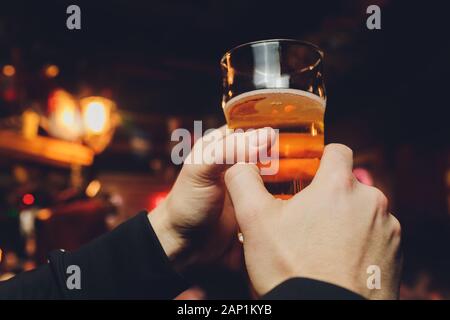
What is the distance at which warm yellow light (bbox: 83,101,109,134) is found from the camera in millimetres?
5219

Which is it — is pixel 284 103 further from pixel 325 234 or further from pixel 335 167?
pixel 325 234

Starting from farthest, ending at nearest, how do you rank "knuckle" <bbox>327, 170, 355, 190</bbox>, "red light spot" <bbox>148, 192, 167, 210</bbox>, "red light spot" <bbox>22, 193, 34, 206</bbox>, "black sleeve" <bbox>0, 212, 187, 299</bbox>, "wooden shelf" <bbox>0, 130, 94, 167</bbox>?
"red light spot" <bbox>148, 192, 167, 210</bbox> < "red light spot" <bbox>22, 193, 34, 206</bbox> < "wooden shelf" <bbox>0, 130, 94, 167</bbox> < "black sleeve" <bbox>0, 212, 187, 299</bbox> < "knuckle" <bbox>327, 170, 355, 190</bbox>

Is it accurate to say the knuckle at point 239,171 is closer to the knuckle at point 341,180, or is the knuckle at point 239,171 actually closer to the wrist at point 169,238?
the knuckle at point 341,180

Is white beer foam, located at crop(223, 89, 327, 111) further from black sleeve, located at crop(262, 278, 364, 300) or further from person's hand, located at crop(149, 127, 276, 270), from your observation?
black sleeve, located at crop(262, 278, 364, 300)

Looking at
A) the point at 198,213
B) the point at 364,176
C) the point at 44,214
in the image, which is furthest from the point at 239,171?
the point at 364,176

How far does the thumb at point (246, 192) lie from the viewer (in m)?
0.83

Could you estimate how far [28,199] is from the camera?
16.7 feet

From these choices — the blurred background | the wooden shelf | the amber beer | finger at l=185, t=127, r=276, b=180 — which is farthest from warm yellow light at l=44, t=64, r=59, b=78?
the amber beer

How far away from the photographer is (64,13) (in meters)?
4.50

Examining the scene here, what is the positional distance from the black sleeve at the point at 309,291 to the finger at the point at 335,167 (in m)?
0.21

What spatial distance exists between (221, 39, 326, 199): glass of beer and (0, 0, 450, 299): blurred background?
223 centimetres
